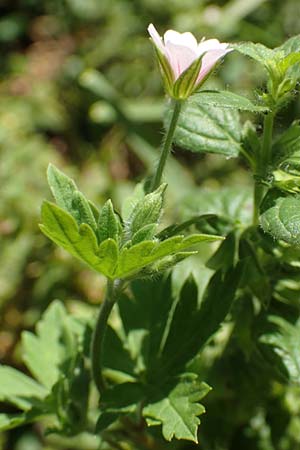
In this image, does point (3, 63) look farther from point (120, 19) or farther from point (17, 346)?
point (17, 346)

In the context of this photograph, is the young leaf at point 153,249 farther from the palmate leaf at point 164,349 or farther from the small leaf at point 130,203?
the palmate leaf at point 164,349

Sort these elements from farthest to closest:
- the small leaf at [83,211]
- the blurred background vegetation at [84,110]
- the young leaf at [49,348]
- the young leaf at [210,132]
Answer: the blurred background vegetation at [84,110] < the young leaf at [49,348] < the young leaf at [210,132] < the small leaf at [83,211]

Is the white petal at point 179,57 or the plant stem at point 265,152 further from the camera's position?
the plant stem at point 265,152

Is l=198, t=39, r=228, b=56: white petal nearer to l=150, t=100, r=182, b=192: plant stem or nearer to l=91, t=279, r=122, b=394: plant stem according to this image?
l=150, t=100, r=182, b=192: plant stem

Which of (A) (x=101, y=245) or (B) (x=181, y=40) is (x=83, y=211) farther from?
(B) (x=181, y=40)

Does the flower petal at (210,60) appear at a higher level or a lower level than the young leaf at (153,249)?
higher

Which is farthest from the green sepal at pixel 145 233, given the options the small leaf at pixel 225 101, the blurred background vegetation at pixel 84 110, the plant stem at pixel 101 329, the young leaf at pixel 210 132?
the blurred background vegetation at pixel 84 110

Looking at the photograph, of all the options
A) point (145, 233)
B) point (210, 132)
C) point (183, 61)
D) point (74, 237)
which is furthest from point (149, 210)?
point (210, 132)

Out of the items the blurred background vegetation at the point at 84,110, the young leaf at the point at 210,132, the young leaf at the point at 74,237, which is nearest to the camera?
the young leaf at the point at 74,237
